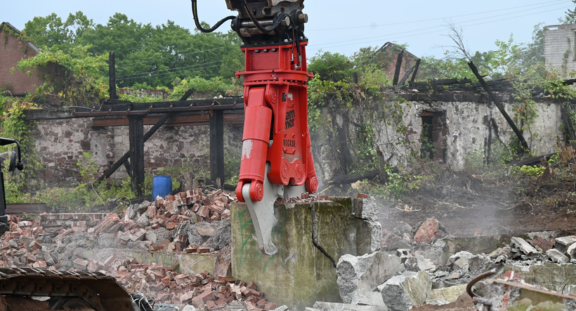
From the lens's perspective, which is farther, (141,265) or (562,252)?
(141,265)

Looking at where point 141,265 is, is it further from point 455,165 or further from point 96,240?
point 455,165

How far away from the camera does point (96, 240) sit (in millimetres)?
9352

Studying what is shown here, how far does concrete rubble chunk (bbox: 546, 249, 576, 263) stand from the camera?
6.96 m

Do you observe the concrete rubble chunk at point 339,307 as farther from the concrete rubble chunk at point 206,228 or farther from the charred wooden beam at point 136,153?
the charred wooden beam at point 136,153

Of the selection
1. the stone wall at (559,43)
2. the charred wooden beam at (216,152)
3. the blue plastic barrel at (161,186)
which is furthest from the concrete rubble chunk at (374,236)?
the stone wall at (559,43)

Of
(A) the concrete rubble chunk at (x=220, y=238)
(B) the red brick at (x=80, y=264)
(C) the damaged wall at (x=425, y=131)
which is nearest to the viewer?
(A) the concrete rubble chunk at (x=220, y=238)

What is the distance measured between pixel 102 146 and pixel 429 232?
1148 cm

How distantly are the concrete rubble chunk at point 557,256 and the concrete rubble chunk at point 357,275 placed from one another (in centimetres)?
202

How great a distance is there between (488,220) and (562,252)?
14.0ft

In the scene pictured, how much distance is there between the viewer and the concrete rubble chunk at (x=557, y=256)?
696cm

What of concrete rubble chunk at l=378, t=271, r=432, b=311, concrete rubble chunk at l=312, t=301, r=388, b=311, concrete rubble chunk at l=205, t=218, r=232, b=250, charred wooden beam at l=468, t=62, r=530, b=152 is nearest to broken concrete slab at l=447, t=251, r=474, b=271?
concrete rubble chunk at l=378, t=271, r=432, b=311

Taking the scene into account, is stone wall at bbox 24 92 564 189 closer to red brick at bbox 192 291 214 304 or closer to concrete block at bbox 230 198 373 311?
concrete block at bbox 230 198 373 311

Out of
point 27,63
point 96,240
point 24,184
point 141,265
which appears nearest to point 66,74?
point 27,63

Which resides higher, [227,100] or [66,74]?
[66,74]
